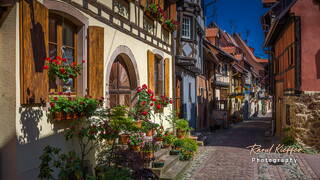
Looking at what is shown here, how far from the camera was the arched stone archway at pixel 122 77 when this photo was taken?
8.29 meters

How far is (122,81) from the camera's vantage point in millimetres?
9008

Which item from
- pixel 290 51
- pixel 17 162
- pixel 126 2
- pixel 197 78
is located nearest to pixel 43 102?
pixel 17 162

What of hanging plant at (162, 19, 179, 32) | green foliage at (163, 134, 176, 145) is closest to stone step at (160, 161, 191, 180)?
green foliage at (163, 134, 176, 145)

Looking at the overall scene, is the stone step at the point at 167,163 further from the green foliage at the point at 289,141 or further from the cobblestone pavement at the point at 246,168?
the green foliage at the point at 289,141

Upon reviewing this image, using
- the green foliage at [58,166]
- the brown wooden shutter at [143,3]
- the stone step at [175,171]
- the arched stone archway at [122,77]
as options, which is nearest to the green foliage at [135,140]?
the stone step at [175,171]

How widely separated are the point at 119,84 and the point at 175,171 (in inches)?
102

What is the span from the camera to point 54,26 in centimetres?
562

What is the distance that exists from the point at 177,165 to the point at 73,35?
468cm

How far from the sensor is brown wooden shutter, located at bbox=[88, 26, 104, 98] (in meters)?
6.32

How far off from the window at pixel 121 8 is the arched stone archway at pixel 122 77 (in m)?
0.82

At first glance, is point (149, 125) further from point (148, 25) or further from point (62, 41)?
point (148, 25)

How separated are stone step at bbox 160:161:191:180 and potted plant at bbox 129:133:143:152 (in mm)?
839

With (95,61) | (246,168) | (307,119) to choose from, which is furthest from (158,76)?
(307,119)

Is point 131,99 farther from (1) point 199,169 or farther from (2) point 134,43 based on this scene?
(1) point 199,169
